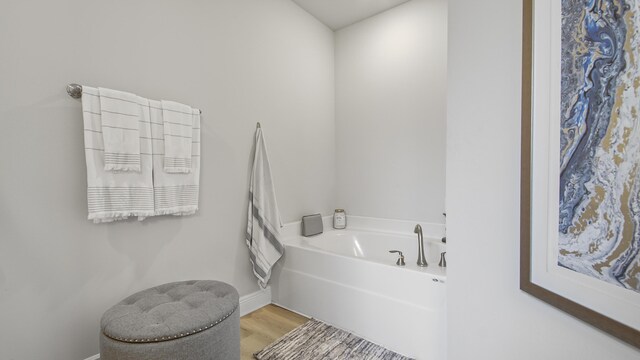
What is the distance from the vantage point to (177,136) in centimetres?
169

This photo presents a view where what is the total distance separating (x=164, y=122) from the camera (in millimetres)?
1644

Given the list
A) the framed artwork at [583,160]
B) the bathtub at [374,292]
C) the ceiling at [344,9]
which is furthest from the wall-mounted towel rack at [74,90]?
the ceiling at [344,9]

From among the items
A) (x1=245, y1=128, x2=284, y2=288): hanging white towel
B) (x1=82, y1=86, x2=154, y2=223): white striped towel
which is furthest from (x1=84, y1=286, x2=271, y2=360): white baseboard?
(x1=82, y1=86, x2=154, y2=223): white striped towel

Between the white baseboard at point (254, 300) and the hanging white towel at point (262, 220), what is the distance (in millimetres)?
122

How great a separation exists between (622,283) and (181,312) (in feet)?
4.65

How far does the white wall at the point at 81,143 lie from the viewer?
1249 mm

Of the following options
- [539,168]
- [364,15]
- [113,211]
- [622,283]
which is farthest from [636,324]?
[364,15]

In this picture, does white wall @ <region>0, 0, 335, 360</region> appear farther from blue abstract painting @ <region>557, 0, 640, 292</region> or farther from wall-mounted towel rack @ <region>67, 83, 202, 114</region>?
blue abstract painting @ <region>557, 0, 640, 292</region>

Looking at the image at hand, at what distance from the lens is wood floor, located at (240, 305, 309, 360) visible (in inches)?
70.6

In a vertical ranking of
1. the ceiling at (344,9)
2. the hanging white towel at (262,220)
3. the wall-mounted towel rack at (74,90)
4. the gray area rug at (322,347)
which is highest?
the ceiling at (344,9)

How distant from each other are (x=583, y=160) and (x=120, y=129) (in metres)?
1.84

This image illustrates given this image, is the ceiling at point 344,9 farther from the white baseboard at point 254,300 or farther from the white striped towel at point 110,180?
the white baseboard at point 254,300

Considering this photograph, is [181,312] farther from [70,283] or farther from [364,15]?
[364,15]

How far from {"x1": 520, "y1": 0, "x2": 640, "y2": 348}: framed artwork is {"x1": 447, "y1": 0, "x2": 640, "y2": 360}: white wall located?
3.4 inches
